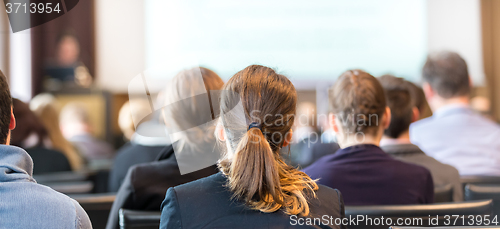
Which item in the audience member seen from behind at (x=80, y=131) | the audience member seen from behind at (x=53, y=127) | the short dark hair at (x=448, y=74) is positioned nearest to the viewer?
the short dark hair at (x=448, y=74)

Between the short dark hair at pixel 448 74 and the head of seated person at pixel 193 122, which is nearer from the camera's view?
the head of seated person at pixel 193 122

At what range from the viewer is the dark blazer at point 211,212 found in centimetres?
97

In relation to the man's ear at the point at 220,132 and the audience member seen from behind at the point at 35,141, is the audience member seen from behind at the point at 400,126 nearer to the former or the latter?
the man's ear at the point at 220,132

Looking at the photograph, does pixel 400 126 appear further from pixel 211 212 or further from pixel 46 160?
pixel 46 160

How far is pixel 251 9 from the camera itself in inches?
251

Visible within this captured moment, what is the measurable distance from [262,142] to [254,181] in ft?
0.30

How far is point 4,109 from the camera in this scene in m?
1.01

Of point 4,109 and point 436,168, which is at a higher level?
point 4,109

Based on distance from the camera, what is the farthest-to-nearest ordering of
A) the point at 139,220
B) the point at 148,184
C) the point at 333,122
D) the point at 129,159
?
the point at 129,159
the point at 333,122
the point at 148,184
the point at 139,220

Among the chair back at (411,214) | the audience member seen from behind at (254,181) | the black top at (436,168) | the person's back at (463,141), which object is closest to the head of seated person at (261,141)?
the audience member seen from behind at (254,181)

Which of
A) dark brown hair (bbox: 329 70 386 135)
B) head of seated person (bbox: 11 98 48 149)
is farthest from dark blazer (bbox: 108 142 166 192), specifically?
dark brown hair (bbox: 329 70 386 135)

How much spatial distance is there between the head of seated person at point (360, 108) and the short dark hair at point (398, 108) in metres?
0.30

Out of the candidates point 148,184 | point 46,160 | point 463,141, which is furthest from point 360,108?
point 46,160

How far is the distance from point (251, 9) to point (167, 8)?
1295 mm
